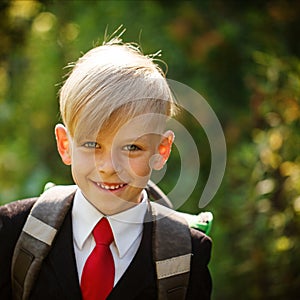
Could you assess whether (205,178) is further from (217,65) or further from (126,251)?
(126,251)

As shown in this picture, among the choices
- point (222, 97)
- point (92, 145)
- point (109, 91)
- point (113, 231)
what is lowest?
point (222, 97)

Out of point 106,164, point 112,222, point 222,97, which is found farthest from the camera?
point 222,97

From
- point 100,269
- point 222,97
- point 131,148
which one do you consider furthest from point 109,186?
point 222,97

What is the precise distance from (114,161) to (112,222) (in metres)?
0.19

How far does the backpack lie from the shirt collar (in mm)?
37

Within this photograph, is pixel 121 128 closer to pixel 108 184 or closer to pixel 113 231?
pixel 108 184

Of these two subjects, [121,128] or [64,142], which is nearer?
[121,128]

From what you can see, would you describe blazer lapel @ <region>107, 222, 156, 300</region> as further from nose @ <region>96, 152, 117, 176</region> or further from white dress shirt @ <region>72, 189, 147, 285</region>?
nose @ <region>96, 152, 117, 176</region>

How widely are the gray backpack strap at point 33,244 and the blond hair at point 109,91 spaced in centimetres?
22

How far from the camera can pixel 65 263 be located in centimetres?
207

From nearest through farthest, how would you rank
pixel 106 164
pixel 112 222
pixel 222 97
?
1. pixel 106 164
2. pixel 112 222
3. pixel 222 97

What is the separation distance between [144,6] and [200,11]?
31cm

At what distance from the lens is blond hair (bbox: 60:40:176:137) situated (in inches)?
79.3

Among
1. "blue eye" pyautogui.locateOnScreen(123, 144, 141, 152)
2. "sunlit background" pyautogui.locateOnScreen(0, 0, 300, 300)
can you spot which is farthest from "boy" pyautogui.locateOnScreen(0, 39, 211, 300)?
"sunlit background" pyautogui.locateOnScreen(0, 0, 300, 300)
